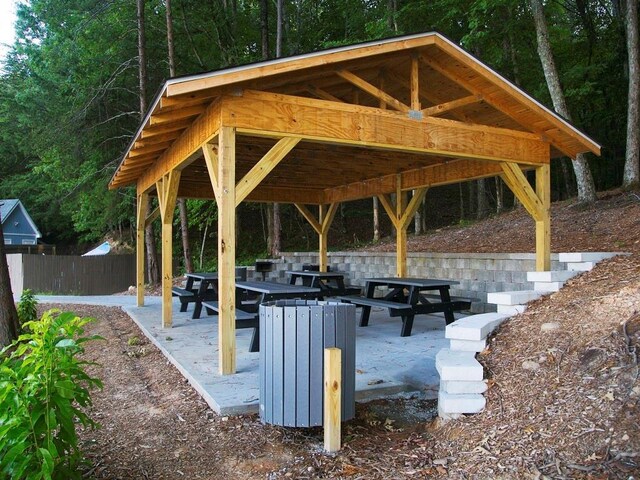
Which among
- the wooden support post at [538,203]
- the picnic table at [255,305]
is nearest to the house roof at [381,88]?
the wooden support post at [538,203]

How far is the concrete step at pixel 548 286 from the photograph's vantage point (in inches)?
207

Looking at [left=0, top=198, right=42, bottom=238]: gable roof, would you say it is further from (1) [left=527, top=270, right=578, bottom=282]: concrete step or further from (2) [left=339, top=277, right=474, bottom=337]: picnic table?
(1) [left=527, top=270, right=578, bottom=282]: concrete step

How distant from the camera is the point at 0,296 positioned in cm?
561

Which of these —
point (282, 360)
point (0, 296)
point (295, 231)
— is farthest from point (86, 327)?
point (295, 231)

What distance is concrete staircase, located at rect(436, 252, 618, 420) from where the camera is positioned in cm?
324

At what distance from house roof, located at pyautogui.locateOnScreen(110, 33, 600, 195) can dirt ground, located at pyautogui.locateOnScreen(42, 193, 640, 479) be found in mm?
2649

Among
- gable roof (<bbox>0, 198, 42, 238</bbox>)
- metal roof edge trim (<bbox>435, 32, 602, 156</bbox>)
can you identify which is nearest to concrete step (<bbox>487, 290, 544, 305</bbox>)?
metal roof edge trim (<bbox>435, 32, 602, 156</bbox>)

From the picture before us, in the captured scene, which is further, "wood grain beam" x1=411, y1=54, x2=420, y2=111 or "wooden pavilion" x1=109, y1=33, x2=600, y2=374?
"wood grain beam" x1=411, y1=54, x2=420, y2=111

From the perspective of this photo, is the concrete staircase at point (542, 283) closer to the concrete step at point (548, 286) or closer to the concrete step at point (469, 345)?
the concrete step at point (548, 286)

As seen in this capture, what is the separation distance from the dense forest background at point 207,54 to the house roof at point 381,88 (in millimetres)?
5117

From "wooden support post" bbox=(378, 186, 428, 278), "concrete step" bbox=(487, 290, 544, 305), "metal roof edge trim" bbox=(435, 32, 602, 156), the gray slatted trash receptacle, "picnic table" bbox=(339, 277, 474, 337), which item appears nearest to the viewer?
the gray slatted trash receptacle

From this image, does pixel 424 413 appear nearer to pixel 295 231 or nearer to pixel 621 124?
pixel 621 124

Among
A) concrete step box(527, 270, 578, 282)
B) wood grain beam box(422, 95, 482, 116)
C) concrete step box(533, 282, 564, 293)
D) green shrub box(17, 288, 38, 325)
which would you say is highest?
wood grain beam box(422, 95, 482, 116)

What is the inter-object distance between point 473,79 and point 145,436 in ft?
17.3
